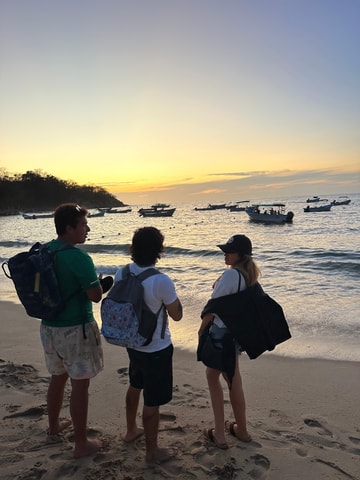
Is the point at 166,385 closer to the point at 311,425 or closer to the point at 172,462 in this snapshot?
the point at 172,462

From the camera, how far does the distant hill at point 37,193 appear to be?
123062 mm

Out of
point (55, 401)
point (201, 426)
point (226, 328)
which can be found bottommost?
point (201, 426)

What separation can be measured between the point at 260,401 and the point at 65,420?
204 cm

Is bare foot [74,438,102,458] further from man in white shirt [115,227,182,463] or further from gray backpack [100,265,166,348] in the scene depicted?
gray backpack [100,265,166,348]

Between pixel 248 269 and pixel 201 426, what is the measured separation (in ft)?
5.27

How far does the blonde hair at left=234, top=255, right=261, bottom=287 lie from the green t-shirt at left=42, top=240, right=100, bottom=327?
3.73ft

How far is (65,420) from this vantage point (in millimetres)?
3508

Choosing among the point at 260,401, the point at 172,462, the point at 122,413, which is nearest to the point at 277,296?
the point at 260,401

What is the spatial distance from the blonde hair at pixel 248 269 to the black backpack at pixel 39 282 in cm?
134

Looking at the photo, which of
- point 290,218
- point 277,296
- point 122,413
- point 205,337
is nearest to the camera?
point 205,337

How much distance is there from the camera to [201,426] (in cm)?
352

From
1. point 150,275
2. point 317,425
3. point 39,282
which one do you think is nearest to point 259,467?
point 317,425

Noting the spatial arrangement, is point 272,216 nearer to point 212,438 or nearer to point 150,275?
point 212,438

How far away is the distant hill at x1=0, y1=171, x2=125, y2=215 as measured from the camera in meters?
123
